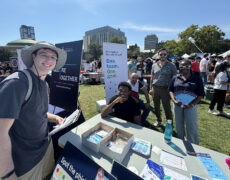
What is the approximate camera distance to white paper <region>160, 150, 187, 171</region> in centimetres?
116

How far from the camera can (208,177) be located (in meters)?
1.06

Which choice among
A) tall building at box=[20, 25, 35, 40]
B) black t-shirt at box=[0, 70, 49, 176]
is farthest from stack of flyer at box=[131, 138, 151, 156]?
tall building at box=[20, 25, 35, 40]

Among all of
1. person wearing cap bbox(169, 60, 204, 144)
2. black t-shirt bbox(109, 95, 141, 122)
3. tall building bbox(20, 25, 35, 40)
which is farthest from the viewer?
tall building bbox(20, 25, 35, 40)

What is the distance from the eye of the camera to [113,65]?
3.01 metres

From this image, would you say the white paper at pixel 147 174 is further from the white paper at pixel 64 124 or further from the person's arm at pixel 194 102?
the person's arm at pixel 194 102

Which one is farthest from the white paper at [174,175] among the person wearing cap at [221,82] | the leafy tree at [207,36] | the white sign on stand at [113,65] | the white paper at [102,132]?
the leafy tree at [207,36]

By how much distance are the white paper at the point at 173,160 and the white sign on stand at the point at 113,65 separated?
1.92 m

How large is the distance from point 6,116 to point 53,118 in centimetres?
97

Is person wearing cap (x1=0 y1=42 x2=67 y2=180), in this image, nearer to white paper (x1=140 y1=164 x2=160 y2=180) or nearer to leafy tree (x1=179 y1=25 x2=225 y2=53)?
white paper (x1=140 y1=164 x2=160 y2=180)

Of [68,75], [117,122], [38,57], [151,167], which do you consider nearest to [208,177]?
[151,167]

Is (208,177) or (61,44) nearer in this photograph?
(208,177)

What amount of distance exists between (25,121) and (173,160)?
1466 millimetres

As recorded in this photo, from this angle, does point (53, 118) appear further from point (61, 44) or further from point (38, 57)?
point (61, 44)

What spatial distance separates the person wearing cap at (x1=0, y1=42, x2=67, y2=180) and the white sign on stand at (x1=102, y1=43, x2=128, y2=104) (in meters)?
1.67
